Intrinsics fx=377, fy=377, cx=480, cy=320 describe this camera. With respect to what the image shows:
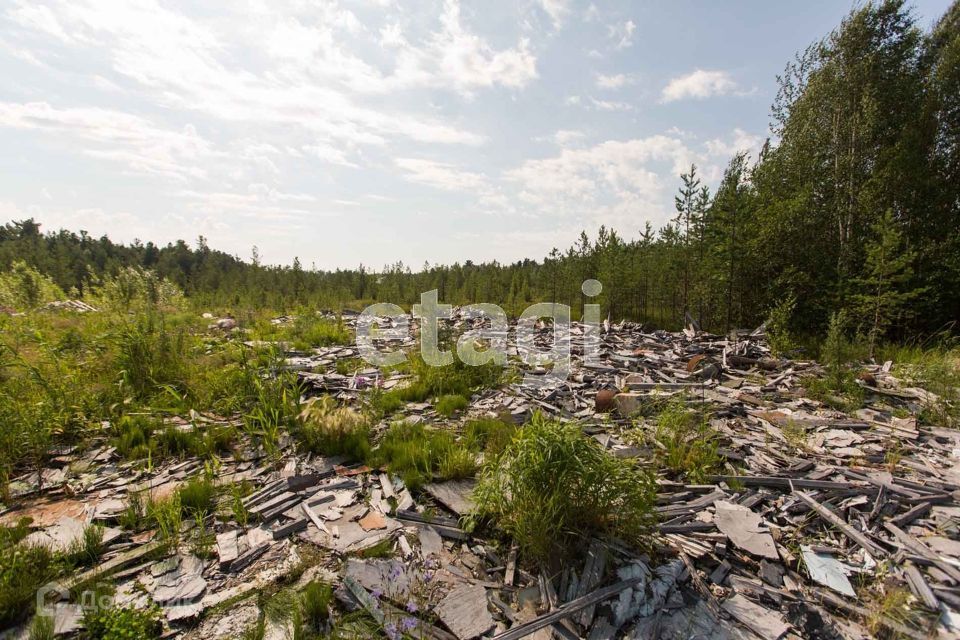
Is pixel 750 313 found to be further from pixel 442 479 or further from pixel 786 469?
→ pixel 442 479

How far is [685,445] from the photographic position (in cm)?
451

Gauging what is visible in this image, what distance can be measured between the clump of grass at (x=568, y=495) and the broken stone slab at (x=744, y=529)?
826 mm

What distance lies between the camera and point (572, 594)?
260 centimetres

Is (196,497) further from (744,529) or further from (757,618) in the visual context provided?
(744,529)

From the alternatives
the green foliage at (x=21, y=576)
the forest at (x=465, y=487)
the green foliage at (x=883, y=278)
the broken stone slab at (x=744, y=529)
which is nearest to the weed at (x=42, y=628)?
the forest at (x=465, y=487)

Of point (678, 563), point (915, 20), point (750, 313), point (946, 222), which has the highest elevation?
point (915, 20)

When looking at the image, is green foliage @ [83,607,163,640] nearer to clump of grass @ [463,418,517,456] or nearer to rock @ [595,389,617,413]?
clump of grass @ [463,418,517,456]

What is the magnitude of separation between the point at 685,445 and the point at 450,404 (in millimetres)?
3302

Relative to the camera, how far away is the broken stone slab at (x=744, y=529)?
9.95 ft

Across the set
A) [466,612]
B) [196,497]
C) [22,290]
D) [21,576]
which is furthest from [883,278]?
[22,290]

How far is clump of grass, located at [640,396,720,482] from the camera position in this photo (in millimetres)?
4161

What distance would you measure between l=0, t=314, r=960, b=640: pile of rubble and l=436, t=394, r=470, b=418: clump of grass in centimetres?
173

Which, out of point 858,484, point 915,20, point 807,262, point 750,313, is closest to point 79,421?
point 858,484

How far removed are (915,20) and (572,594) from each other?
2119cm
